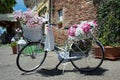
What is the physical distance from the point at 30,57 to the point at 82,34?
4.68 feet

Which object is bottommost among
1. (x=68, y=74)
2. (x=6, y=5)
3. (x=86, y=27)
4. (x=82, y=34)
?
(x=68, y=74)

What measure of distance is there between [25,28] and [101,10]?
11.5 ft

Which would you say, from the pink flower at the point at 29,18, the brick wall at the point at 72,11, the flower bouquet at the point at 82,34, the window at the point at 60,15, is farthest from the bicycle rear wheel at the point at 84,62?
the window at the point at 60,15

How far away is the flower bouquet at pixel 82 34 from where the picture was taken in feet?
22.0

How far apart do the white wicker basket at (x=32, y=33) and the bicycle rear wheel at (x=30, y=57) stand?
0.43 ft

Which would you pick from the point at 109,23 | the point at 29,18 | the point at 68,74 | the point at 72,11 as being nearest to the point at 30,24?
the point at 29,18

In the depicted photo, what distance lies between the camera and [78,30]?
6.71 m

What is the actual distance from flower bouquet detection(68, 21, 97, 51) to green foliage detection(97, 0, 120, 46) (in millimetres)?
1859

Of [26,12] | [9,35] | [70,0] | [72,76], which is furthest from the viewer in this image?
[9,35]

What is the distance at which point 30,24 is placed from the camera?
686 centimetres

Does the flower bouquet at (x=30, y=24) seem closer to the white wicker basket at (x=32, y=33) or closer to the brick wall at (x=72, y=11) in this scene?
the white wicker basket at (x=32, y=33)

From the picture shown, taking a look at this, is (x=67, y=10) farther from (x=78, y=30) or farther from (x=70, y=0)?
(x=78, y=30)

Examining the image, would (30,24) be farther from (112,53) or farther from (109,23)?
(109,23)

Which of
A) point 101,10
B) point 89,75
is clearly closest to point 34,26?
point 89,75
